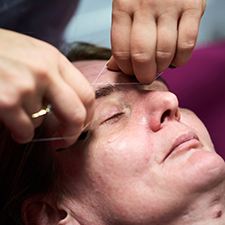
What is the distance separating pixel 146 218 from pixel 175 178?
0.44 ft

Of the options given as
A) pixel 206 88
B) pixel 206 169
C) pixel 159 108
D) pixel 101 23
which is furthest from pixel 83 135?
pixel 101 23

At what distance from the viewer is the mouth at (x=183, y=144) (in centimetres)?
73

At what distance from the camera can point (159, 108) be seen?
769mm

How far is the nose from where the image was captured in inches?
29.9

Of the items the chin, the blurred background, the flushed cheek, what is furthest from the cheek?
the blurred background

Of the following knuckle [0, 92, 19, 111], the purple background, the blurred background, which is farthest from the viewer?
the blurred background

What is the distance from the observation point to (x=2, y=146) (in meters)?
0.83

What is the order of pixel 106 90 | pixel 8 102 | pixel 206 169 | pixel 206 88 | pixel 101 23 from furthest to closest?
pixel 101 23, pixel 206 88, pixel 106 90, pixel 206 169, pixel 8 102

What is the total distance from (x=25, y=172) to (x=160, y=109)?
0.45m

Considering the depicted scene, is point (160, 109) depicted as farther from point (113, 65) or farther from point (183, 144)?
point (113, 65)

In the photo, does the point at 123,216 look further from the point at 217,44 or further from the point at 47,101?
the point at 217,44

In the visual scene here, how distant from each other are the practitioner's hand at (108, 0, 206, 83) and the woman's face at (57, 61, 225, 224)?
0.10 metres

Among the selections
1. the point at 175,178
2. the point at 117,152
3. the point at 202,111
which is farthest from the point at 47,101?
the point at 202,111

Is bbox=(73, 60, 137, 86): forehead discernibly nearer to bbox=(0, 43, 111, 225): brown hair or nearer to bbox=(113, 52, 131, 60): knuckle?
bbox=(113, 52, 131, 60): knuckle
